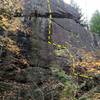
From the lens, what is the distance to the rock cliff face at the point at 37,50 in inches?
532

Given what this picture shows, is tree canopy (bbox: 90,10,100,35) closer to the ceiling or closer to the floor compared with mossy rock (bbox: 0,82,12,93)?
closer to the ceiling

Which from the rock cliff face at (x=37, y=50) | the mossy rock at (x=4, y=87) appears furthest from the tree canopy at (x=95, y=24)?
the mossy rock at (x=4, y=87)

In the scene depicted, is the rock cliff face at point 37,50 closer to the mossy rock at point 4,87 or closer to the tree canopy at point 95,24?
the mossy rock at point 4,87

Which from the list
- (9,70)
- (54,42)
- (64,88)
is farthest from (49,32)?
(64,88)

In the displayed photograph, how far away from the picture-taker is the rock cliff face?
44.3 feet

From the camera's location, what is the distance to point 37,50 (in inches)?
663

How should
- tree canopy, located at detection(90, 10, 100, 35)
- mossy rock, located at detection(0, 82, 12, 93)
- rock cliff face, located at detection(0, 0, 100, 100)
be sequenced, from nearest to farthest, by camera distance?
rock cliff face, located at detection(0, 0, 100, 100) < mossy rock, located at detection(0, 82, 12, 93) < tree canopy, located at detection(90, 10, 100, 35)

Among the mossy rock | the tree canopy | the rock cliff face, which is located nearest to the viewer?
the rock cliff face

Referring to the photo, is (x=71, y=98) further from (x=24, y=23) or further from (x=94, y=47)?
(x=94, y=47)

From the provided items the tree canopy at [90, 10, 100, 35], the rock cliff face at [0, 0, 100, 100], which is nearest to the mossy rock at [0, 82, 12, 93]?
the rock cliff face at [0, 0, 100, 100]

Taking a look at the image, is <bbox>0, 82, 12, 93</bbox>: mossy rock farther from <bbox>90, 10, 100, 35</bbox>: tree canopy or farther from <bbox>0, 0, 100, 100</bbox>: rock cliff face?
<bbox>90, 10, 100, 35</bbox>: tree canopy

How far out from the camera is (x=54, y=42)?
17.4m

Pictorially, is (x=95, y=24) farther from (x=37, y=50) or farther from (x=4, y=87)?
(x=4, y=87)

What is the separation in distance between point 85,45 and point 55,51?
3890mm
